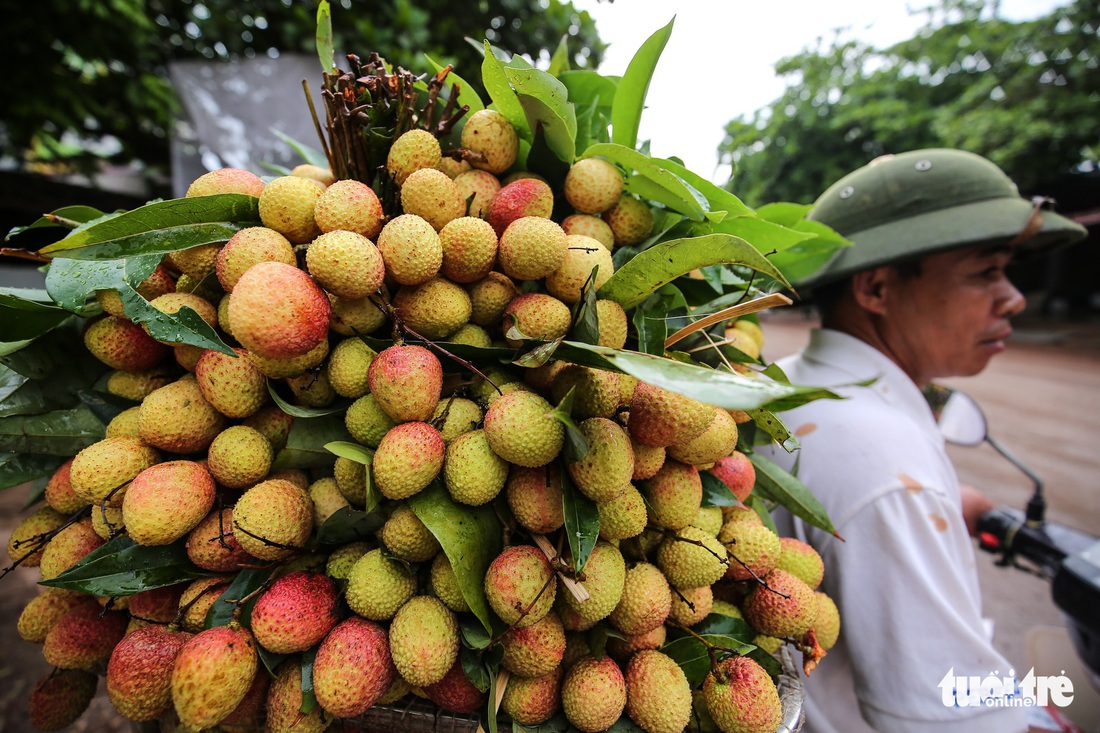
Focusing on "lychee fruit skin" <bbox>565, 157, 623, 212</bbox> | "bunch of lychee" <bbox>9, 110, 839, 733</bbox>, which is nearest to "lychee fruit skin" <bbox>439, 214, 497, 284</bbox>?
"bunch of lychee" <bbox>9, 110, 839, 733</bbox>

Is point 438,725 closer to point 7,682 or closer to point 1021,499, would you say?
point 7,682

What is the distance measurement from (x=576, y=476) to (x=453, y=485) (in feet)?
0.61

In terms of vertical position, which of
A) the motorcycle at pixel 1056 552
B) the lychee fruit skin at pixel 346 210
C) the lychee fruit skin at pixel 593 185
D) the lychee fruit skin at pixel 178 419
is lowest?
the motorcycle at pixel 1056 552

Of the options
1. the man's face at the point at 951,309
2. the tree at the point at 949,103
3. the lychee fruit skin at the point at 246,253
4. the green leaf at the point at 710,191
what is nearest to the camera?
the lychee fruit skin at the point at 246,253

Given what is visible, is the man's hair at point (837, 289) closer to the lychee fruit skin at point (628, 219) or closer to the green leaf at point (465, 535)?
the lychee fruit skin at point (628, 219)

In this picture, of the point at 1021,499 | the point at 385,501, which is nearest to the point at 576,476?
the point at 385,501

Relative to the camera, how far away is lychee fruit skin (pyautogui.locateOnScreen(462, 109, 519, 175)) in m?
1.01

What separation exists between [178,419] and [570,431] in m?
0.62

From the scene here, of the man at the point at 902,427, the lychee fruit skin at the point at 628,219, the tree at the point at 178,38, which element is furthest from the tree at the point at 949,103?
the lychee fruit skin at the point at 628,219

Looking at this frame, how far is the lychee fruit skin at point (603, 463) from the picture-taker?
759 mm

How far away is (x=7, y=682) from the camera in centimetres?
244

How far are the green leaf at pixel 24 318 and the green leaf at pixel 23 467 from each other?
23cm

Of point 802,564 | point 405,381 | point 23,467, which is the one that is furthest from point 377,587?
point 802,564

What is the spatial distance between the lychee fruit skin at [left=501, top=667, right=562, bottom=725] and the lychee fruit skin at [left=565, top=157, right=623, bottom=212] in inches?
32.6
